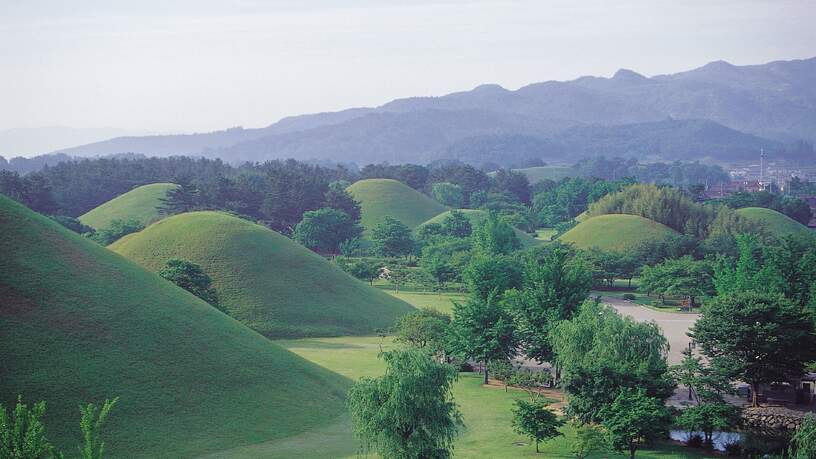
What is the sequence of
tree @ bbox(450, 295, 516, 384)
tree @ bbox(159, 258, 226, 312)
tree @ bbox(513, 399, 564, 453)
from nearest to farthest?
tree @ bbox(513, 399, 564, 453) < tree @ bbox(450, 295, 516, 384) < tree @ bbox(159, 258, 226, 312)

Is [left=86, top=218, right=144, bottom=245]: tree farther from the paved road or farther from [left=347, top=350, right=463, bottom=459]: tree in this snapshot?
[left=347, top=350, right=463, bottom=459]: tree

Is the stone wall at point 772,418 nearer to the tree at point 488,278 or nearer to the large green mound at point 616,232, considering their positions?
the tree at point 488,278

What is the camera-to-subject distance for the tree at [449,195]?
175 meters

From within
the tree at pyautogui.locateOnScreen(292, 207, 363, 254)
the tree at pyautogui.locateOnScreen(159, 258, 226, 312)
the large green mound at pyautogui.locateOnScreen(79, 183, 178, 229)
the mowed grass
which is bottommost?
the mowed grass

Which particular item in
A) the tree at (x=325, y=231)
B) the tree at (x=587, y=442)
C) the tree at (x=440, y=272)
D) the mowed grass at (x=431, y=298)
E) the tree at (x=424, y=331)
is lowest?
the tree at (x=587, y=442)

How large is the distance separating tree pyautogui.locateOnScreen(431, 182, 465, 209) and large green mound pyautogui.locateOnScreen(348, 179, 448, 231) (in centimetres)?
1978

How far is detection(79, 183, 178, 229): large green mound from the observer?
128m

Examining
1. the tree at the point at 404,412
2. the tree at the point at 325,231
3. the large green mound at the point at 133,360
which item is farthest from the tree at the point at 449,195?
the tree at the point at 404,412

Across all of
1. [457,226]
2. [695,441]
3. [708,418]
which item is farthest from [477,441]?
[457,226]

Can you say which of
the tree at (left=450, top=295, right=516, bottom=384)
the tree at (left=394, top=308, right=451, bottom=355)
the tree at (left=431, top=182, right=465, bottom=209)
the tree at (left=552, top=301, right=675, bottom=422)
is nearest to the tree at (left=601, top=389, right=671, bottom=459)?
the tree at (left=552, top=301, right=675, bottom=422)

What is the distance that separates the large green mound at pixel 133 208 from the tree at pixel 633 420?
3855 inches

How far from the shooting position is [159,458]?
35812mm

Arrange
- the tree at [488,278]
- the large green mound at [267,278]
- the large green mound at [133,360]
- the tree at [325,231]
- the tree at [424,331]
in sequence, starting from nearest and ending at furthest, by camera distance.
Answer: the large green mound at [133,360]
the tree at [424,331]
the tree at [488,278]
the large green mound at [267,278]
the tree at [325,231]

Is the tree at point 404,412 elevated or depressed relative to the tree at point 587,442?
elevated
